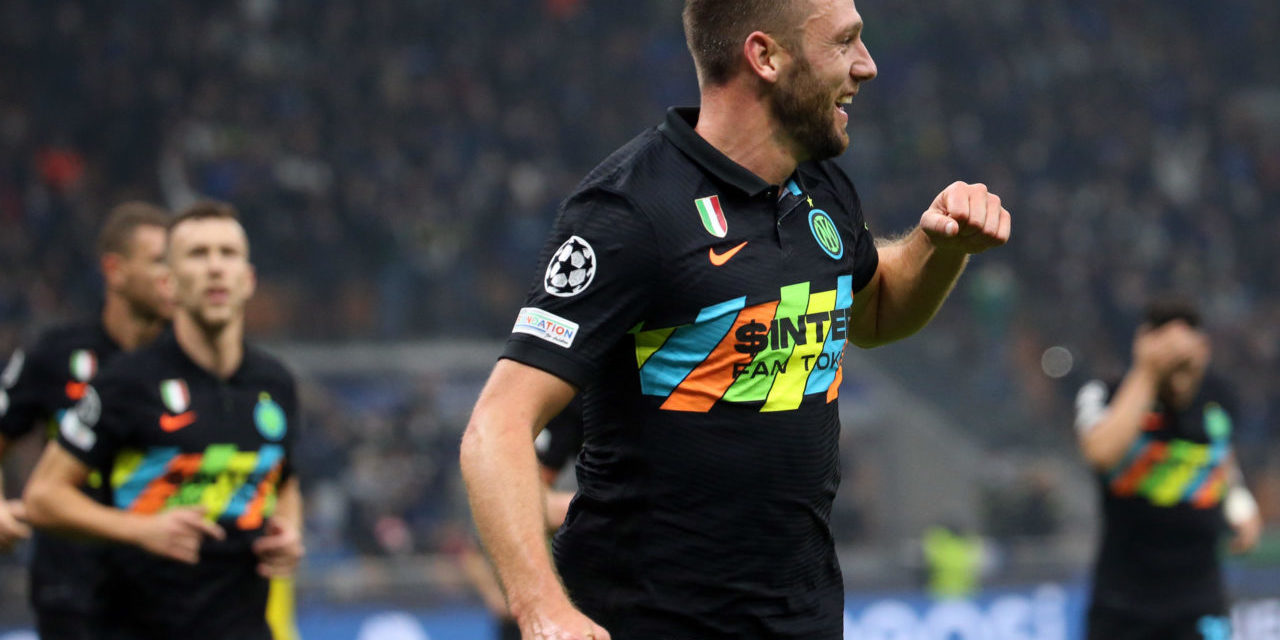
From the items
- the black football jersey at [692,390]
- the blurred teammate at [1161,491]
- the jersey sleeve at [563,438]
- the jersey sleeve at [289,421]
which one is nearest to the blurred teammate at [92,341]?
the jersey sleeve at [289,421]

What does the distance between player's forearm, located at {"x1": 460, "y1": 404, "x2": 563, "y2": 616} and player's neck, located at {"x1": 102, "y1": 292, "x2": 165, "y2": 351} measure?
3886 millimetres

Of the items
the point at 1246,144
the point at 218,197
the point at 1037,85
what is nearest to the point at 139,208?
the point at 218,197

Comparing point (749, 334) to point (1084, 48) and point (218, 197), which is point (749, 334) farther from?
point (1084, 48)

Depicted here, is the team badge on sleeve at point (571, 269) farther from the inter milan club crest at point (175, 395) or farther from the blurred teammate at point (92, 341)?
the blurred teammate at point (92, 341)

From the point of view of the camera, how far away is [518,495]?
279cm

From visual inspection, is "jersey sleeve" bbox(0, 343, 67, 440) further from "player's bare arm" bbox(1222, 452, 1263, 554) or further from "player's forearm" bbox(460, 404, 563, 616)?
"player's bare arm" bbox(1222, 452, 1263, 554)

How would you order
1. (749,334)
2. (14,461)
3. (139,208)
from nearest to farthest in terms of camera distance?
(749,334) < (139,208) < (14,461)

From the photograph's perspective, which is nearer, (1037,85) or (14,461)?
(14,461)

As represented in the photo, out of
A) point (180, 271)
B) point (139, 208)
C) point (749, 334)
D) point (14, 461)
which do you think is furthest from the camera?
point (14, 461)

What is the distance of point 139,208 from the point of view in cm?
648

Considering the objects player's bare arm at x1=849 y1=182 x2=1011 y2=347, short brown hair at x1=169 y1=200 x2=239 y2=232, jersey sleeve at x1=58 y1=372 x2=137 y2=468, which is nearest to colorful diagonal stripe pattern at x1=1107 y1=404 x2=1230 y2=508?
player's bare arm at x1=849 y1=182 x2=1011 y2=347

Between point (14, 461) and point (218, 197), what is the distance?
424 cm

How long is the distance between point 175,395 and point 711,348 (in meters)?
2.67

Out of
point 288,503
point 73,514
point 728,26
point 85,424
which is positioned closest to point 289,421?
point 288,503
